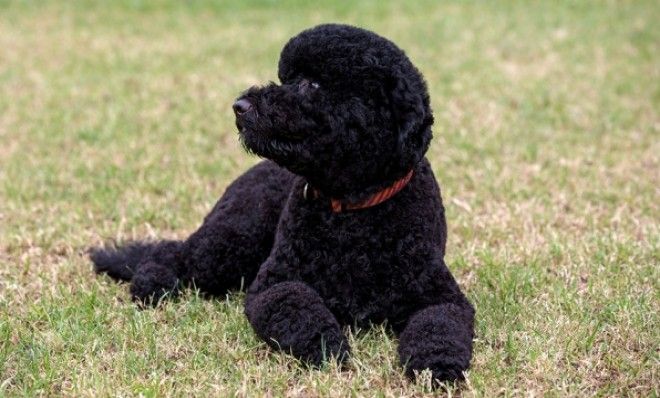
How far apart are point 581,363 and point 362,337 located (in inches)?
34.8

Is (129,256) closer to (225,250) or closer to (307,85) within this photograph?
(225,250)

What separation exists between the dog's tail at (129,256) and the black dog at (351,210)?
0.77 feet

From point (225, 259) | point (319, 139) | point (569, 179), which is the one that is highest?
point (319, 139)

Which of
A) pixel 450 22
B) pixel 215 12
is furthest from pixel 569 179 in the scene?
pixel 215 12

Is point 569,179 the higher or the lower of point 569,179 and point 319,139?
the lower

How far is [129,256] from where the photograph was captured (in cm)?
479

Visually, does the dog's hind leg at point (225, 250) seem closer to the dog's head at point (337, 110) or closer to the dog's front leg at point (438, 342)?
the dog's head at point (337, 110)

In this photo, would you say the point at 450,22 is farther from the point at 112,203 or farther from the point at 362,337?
the point at 362,337

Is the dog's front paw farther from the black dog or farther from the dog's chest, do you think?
the dog's chest

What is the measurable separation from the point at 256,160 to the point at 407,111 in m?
3.66

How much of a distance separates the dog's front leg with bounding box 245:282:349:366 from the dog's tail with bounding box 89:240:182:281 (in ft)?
2.96

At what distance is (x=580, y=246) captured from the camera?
516 centimetres

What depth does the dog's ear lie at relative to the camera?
358 cm

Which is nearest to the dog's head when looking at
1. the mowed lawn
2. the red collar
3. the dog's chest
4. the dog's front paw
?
the red collar
